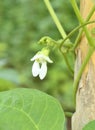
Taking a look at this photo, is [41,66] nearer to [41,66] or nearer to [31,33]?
[41,66]

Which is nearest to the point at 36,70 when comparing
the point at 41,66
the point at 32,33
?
the point at 41,66

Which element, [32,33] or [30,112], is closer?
[30,112]

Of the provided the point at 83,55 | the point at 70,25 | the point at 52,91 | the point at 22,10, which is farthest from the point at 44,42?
the point at 22,10

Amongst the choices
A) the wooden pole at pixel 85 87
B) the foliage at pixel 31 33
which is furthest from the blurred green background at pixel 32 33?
the wooden pole at pixel 85 87

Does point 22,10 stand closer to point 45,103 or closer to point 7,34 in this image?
point 7,34

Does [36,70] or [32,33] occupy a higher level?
[36,70]

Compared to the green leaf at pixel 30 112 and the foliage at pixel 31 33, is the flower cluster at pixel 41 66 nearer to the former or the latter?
the green leaf at pixel 30 112

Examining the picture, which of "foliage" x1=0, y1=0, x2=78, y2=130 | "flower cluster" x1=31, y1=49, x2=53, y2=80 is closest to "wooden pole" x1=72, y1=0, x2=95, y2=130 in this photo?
"flower cluster" x1=31, y1=49, x2=53, y2=80
